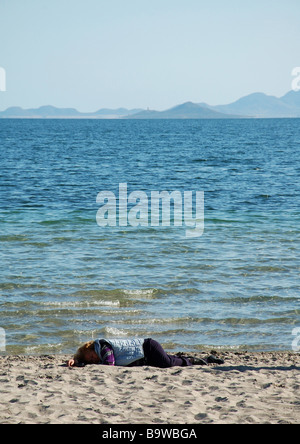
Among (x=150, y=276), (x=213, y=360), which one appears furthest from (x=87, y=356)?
(x=150, y=276)

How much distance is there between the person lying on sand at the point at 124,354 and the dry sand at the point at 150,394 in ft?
0.62

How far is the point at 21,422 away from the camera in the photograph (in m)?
5.80

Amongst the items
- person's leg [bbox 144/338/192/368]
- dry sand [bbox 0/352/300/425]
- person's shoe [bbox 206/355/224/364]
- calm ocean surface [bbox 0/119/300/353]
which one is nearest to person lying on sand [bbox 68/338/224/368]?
person's leg [bbox 144/338/192/368]

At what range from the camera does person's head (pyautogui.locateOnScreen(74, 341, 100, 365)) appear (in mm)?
7910

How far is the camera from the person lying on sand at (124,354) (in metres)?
7.88

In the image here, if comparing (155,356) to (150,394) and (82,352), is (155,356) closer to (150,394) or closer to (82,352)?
(82,352)

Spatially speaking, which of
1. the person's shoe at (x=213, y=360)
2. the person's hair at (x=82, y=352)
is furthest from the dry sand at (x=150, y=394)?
the person's hair at (x=82, y=352)

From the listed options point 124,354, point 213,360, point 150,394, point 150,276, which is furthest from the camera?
point 150,276

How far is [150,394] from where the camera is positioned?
6656mm

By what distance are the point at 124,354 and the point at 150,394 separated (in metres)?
1.29

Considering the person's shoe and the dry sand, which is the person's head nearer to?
the dry sand

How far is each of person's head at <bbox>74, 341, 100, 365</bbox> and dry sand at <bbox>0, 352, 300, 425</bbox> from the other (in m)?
0.21

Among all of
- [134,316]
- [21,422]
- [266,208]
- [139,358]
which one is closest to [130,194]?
[266,208]
